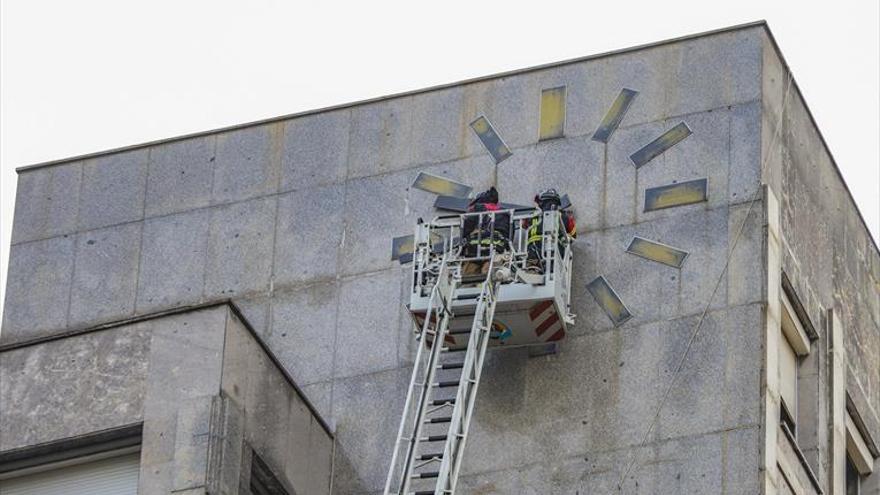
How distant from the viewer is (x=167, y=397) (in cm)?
3378

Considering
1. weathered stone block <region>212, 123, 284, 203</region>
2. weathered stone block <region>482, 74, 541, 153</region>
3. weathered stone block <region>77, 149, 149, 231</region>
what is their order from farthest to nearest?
weathered stone block <region>77, 149, 149, 231</region>, weathered stone block <region>212, 123, 284, 203</region>, weathered stone block <region>482, 74, 541, 153</region>

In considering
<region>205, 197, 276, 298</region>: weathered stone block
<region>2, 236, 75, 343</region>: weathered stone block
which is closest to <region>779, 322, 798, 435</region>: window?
<region>205, 197, 276, 298</region>: weathered stone block

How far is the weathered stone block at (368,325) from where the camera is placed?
38.2 metres

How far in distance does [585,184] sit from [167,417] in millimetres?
7667

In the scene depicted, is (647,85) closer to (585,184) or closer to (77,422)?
(585,184)

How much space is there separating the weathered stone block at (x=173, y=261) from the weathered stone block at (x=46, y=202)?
1.65 meters

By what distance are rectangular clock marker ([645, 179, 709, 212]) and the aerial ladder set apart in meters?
1.44

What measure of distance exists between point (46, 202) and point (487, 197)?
28.4 feet

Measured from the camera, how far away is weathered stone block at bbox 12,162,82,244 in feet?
138

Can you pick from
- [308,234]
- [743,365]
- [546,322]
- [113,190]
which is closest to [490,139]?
[308,234]

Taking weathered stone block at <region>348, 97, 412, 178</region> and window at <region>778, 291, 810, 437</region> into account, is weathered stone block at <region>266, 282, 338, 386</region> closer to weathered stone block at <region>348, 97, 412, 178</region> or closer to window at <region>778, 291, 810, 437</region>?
weathered stone block at <region>348, 97, 412, 178</region>

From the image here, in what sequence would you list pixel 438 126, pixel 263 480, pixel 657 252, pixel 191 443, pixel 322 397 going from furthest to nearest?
pixel 438 126 < pixel 322 397 < pixel 657 252 < pixel 263 480 < pixel 191 443

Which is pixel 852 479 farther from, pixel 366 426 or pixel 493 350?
pixel 366 426

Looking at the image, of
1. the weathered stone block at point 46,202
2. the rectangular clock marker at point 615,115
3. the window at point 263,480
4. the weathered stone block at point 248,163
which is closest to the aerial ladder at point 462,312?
the window at point 263,480
